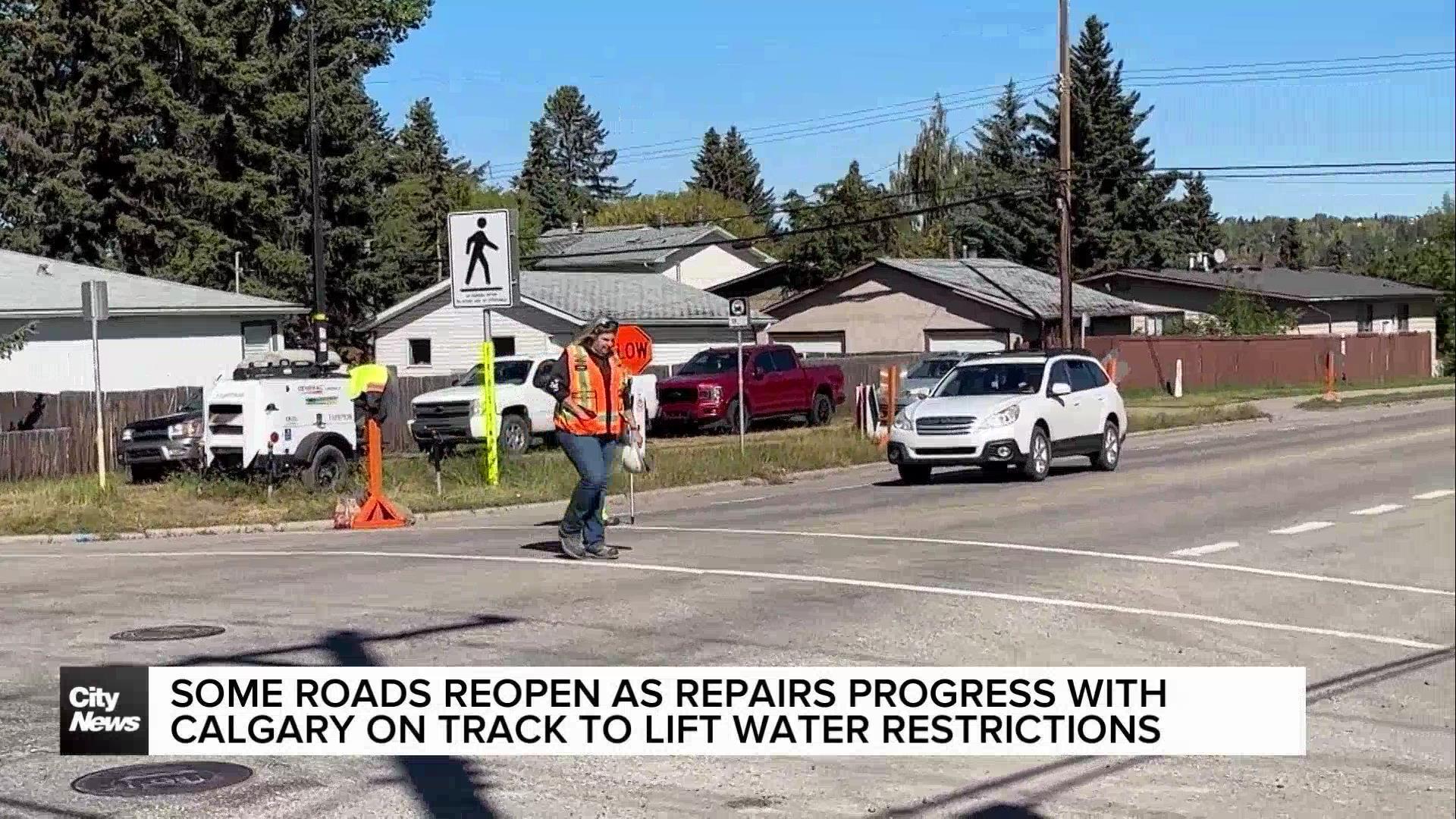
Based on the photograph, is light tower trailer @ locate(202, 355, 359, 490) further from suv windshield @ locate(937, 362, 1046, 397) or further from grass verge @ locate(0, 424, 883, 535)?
suv windshield @ locate(937, 362, 1046, 397)

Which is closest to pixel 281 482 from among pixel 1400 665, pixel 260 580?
pixel 260 580

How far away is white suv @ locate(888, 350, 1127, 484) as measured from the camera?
22750mm

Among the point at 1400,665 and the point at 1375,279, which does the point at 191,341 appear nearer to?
the point at 1400,665

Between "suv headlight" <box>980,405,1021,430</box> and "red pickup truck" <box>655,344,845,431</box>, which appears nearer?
"suv headlight" <box>980,405,1021,430</box>

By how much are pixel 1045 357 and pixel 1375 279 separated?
1774 cm

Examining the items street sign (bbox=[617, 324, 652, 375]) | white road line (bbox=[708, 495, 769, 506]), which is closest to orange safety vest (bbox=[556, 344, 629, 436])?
white road line (bbox=[708, 495, 769, 506])

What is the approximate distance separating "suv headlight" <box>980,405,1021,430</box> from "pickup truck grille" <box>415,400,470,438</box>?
12.0m

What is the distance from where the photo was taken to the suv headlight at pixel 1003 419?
22703 mm

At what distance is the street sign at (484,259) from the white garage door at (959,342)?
34340 millimetres

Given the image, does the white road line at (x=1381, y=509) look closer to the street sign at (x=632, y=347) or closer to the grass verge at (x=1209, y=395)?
the grass verge at (x=1209, y=395)

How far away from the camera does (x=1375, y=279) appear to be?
6.61 metres

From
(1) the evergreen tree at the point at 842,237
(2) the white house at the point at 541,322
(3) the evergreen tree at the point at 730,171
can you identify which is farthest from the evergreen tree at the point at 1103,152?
(3) the evergreen tree at the point at 730,171

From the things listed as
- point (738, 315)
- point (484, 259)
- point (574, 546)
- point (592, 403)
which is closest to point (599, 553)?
point (574, 546)

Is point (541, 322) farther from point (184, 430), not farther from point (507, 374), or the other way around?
point (184, 430)
